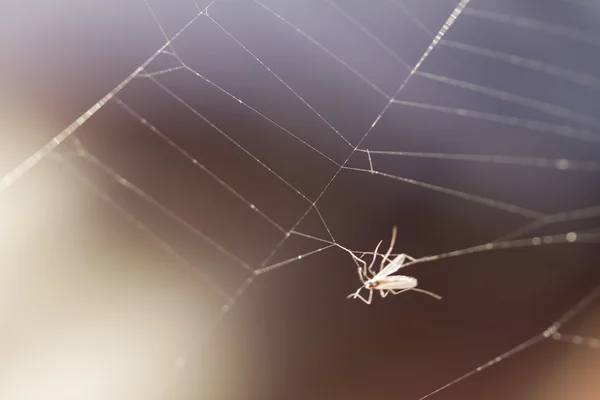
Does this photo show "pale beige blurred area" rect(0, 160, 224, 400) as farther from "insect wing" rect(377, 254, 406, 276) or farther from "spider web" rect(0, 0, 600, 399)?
"insect wing" rect(377, 254, 406, 276)

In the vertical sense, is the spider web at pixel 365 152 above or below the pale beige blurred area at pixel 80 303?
above

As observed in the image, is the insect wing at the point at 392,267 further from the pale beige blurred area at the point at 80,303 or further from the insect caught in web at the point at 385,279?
the pale beige blurred area at the point at 80,303

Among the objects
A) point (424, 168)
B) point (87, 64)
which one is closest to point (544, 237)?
point (424, 168)

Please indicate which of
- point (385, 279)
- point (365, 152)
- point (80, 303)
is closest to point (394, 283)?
point (385, 279)

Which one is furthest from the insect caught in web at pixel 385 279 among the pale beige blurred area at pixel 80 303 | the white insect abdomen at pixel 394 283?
the pale beige blurred area at pixel 80 303

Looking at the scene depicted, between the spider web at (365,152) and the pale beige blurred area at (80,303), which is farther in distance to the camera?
the spider web at (365,152)

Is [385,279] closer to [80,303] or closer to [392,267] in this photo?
[392,267]

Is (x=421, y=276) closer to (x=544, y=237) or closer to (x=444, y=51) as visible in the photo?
(x=544, y=237)
